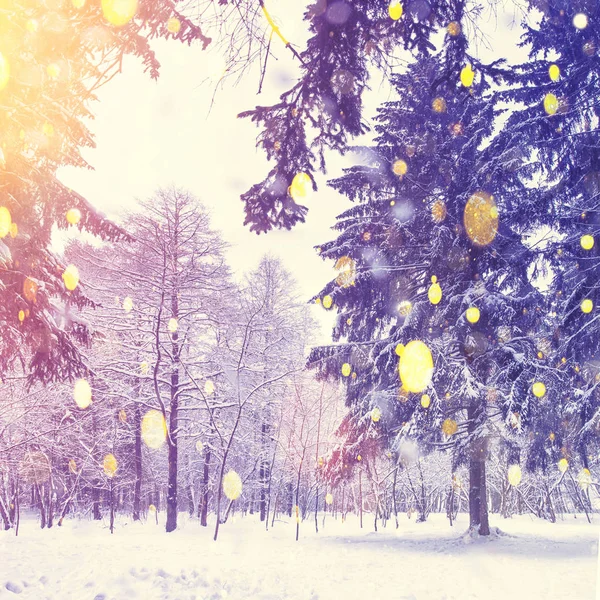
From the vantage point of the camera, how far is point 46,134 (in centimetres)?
427

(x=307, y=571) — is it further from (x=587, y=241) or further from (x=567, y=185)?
(x=567, y=185)

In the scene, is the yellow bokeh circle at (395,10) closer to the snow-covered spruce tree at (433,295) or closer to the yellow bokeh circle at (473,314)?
the snow-covered spruce tree at (433,295)

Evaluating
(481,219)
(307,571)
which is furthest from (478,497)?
(481,219)

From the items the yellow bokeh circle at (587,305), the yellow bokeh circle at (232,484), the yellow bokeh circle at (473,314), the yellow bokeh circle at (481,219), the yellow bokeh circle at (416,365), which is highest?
the yellow bokeh circle at (481,219)

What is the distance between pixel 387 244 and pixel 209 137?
21.8ft

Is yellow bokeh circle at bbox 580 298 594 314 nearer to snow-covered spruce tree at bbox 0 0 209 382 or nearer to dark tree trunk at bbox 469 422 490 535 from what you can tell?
dark tree trunk at bbox 469 422 490 535

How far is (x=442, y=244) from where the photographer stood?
27.2 feet

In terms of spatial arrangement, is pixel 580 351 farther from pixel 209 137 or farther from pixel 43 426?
pixel 43 426

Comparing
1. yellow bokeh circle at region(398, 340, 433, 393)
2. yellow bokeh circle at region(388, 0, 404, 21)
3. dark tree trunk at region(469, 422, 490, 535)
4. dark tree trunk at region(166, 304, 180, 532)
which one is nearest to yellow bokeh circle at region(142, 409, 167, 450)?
dark tree trunk at region(166, 304, 180, 532)

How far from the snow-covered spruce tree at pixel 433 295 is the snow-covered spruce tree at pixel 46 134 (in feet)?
18.5

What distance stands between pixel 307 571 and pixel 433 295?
18.9 feet

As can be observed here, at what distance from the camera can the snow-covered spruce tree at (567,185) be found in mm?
6117

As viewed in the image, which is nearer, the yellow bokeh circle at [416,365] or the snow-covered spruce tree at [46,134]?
the snow-covered spruce tree at [46,134]

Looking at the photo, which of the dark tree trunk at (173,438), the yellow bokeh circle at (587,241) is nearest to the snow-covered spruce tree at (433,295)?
the yellow bokeh circle at (587,241)
